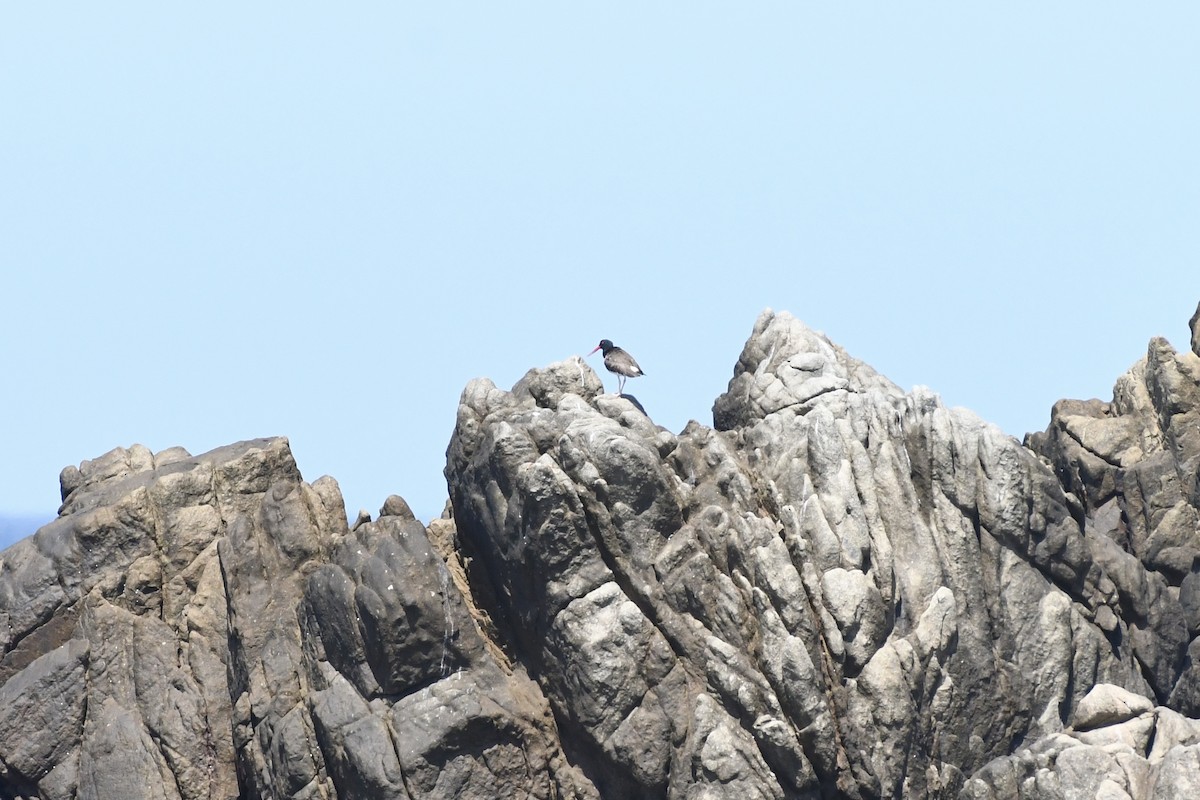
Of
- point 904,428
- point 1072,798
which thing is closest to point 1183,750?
point 1072,798

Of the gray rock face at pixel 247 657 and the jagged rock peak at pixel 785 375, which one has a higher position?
the jagged rock peak at pixel 785 375

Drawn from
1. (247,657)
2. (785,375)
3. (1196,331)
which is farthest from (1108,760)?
(247,657)

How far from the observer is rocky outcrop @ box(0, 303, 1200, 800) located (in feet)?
156

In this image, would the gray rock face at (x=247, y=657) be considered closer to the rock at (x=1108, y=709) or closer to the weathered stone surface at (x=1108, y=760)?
the weathered stone surface at (x=1108, y=760)

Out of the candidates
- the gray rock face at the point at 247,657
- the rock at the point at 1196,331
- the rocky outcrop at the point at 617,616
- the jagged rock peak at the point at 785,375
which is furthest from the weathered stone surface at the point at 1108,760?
the rock at the point at 1196,331

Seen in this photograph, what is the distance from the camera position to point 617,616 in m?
48.0

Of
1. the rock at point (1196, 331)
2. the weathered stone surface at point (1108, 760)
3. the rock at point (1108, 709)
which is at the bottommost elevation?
the weathered stone surface at point (1108, 760)

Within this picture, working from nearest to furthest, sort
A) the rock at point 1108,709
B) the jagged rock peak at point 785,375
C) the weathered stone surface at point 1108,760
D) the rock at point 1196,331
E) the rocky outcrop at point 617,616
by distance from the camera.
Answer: the weathered stone surface at point 1108,760 < the rock at point 1108,709 < the rocky outcrop at point 617,616 < the jagged rock peak at point 785,375 < the rock at point 1196,331

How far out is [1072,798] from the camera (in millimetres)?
42281

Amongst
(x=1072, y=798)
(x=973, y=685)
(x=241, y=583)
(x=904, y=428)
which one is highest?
(x=904, y=428)

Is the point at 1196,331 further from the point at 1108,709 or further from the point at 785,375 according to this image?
the point at 1108,709

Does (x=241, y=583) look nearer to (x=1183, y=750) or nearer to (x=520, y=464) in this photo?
(x=520, y=464)

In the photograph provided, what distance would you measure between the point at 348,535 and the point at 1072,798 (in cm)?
2039

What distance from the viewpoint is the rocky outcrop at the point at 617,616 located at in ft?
156
